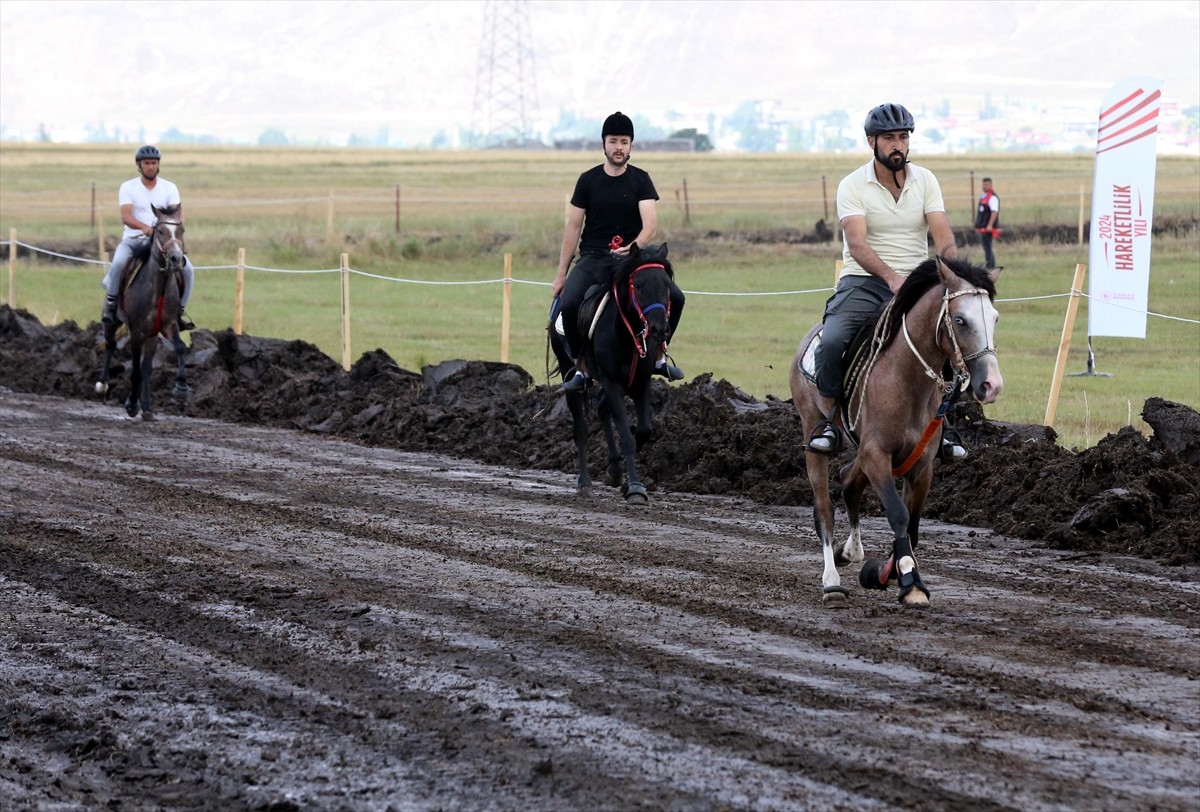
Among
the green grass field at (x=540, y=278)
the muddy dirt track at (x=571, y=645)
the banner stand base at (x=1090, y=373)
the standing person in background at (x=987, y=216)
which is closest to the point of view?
the muddy dirt track at (x=571, y=645)

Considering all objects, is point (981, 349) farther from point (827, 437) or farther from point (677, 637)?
point (677, 637)

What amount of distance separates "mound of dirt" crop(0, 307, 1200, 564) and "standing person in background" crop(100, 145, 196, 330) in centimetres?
152

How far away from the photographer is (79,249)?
4062 centimetres

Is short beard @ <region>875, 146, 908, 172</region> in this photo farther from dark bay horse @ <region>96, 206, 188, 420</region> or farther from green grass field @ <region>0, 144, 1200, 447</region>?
dark bay horse @ <region>96, 206, 188, 420</region>

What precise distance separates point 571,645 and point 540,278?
27.8 metres

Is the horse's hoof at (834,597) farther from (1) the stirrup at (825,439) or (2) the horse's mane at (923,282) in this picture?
(2) the horse's mane at (923,282)

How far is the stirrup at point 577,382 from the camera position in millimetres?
13094

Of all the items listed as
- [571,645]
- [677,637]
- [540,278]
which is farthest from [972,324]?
[540,278]

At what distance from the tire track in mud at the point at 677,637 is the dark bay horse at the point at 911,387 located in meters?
0.35

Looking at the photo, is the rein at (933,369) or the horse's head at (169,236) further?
the horse's head at (169,236)

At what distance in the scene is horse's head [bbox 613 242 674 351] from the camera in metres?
12.1

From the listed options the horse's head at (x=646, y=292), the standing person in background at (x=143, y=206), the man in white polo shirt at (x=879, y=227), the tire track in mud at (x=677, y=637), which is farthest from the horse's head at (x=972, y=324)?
the standing person in background at (x=143, y=206)

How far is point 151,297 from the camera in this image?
17.5 m

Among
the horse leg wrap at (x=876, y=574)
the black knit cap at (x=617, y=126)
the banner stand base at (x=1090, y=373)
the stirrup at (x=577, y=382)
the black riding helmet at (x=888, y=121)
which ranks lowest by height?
the horse leg wrap at (x=876, y=574)
